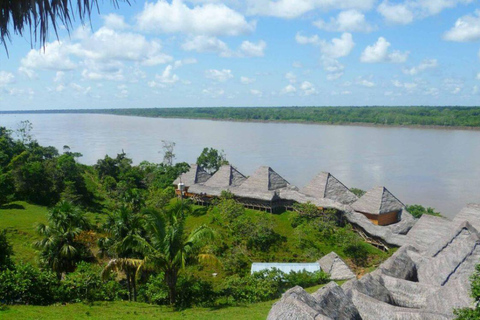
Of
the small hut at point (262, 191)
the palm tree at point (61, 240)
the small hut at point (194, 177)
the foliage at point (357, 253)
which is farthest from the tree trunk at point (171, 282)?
the small hut at point (194, 177)

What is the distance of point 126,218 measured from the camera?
10.4m

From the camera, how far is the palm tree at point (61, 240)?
1049 centimetres

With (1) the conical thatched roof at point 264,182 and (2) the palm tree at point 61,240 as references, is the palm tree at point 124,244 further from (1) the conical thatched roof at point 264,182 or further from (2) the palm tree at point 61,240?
(1) the conical thatched roof at point 264,182

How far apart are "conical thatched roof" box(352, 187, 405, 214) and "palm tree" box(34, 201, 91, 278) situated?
1231 centimetres

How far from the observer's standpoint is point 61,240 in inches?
416

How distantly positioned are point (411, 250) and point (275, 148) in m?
39.6

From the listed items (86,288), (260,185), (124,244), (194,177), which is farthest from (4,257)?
(194,177)

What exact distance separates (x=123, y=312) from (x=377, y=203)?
42.1 feet

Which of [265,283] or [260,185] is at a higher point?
[260,185]

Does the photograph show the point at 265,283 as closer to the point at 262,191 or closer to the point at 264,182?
the point at 262,191

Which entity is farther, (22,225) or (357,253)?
(22,225)

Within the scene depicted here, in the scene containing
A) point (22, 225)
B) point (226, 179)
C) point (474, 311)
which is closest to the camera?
point (474, 311)

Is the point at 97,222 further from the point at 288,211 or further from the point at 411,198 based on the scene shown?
the point at 411,198

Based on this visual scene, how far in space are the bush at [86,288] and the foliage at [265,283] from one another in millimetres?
2855
